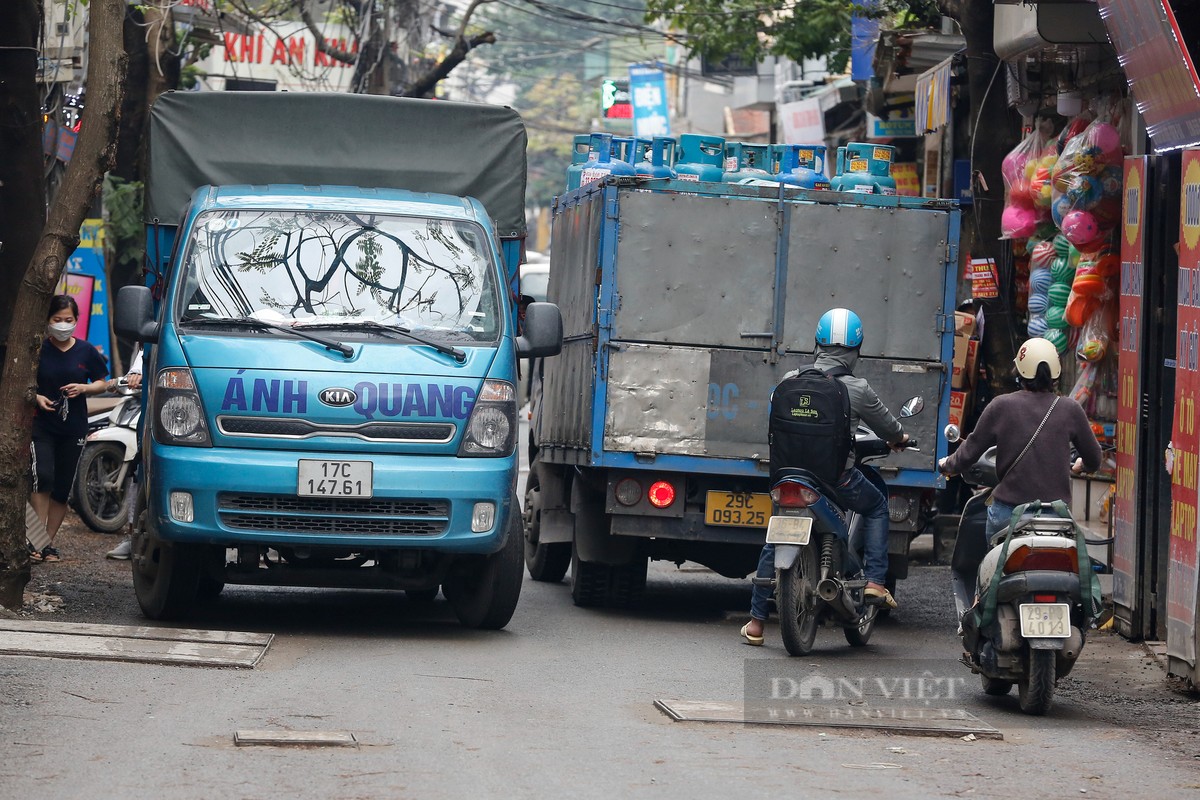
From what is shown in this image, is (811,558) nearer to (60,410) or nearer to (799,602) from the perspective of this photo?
(799,602)

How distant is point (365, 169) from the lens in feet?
33.7

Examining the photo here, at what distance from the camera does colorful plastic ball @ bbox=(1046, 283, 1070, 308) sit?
451 inches

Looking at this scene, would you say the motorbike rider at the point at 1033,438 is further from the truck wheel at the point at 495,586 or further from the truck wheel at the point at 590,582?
the truck wheel at the point at 590,582

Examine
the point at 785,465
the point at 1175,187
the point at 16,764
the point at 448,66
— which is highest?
the point at 448,66

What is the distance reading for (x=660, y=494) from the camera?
10.0 m

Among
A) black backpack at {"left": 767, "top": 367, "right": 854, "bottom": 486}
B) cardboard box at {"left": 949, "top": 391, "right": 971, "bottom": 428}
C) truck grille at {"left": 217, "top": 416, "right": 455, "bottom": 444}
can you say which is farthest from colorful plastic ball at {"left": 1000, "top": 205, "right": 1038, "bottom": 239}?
truck grille at {"left": 217, "top": 416, "right": 455, "bottom": 444}

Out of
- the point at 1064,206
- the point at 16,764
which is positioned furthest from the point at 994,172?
the point at 16,764

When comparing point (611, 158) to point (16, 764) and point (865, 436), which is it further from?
point (16, 764)

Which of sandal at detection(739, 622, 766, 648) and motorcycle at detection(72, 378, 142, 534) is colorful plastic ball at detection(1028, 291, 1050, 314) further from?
motorcycle at detection(72, 378, 142, 534)

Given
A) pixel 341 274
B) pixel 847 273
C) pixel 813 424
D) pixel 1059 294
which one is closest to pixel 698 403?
pixel 847 273

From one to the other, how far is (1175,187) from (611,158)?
4313mm

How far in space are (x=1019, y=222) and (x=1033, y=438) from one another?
4.57m

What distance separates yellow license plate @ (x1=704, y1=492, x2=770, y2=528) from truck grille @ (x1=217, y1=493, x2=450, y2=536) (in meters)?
2.07

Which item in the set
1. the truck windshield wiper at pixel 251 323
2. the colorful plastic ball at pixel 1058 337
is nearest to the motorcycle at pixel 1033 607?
the truck windshield wiper at pixel 251 323
